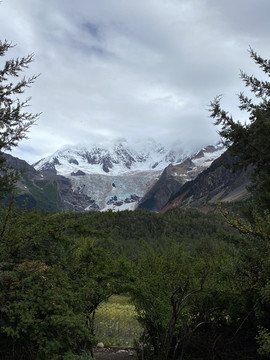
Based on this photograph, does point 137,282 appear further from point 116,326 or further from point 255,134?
point 116,326

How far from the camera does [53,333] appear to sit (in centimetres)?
464

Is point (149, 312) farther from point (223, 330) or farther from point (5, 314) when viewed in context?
point (5, 314)

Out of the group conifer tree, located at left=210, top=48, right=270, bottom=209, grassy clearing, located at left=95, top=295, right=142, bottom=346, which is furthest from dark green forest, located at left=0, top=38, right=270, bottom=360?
grassy clearing, located at left=95, top=295, right=142, bottom=346

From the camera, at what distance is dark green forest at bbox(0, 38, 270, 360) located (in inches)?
184

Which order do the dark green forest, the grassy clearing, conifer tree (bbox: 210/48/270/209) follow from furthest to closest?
the grassy clearing, conifer tree (bbox: 210/48/270/209), the dark green forest

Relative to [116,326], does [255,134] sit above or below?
above

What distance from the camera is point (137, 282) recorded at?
952cm

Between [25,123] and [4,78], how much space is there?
2110 mm

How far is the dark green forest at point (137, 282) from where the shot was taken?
468 cm

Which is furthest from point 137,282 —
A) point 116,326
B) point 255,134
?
point 116,326

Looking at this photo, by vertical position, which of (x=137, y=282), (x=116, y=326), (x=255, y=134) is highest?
(x=255, y=134)

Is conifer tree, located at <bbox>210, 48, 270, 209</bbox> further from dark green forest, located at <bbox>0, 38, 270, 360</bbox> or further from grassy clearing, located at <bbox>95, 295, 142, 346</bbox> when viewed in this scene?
grassy clearing, located at <bbox>95, 295, 142, 346</bbox>

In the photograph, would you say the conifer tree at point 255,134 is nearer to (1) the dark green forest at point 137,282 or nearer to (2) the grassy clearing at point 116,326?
(1) the dark green forest at point 137,282

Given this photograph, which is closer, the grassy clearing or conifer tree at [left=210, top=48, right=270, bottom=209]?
conifer tree at [left=210, top=48, right=270, bottom=209]
